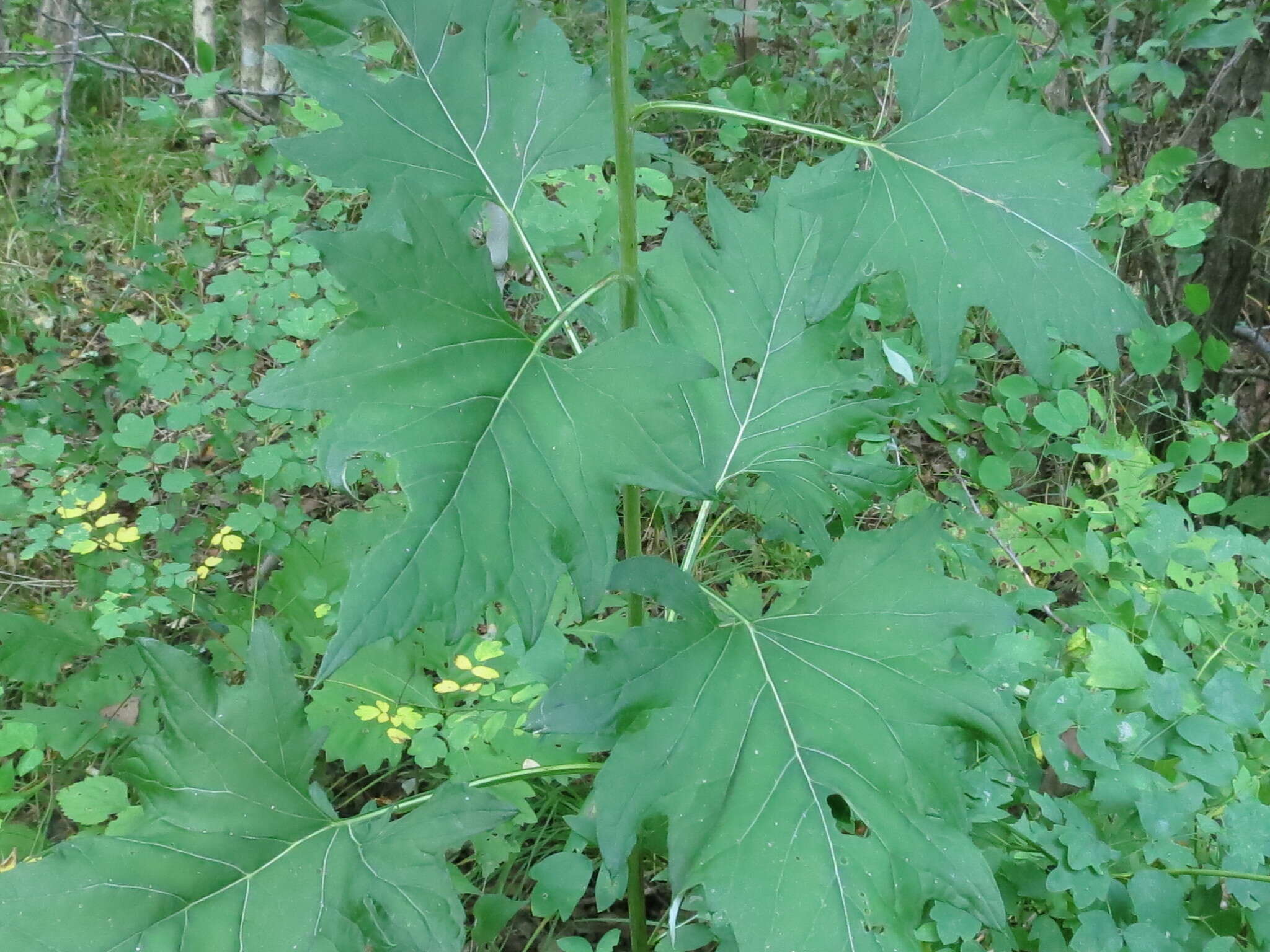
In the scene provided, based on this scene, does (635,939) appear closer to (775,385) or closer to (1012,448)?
(775,385)

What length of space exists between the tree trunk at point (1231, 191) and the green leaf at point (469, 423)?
7.21 feet

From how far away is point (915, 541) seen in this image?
3.85 ft

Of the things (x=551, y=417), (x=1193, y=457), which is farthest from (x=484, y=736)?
(x=1193, y=457)

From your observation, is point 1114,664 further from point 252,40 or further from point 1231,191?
point 252,40

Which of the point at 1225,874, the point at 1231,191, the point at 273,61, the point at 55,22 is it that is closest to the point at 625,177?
the point at 1225,874

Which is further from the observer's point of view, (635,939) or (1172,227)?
(1172,227)

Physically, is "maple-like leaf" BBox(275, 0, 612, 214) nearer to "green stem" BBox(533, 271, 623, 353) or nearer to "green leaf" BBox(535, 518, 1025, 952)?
"green stem" BBox(533, 271, 623, 353)

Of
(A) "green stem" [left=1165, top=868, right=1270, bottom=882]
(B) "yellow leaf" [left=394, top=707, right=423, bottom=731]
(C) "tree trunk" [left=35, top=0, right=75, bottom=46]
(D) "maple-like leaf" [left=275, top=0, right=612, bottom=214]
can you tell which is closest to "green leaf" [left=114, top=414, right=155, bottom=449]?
(B) "yellow leaf" [left=394, top=707, right=423, bottom=731]

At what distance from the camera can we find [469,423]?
854 mm

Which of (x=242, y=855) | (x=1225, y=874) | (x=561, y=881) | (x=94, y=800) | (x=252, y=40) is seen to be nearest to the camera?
(x=242, y=855)

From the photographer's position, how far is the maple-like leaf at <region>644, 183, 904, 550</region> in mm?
1347

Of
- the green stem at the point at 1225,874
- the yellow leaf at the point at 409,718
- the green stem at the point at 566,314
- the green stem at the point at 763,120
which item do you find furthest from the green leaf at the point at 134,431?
the green stem at the point at 1225,874

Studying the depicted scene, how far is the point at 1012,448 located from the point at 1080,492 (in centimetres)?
22

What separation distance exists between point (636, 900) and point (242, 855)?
24.1 inches
